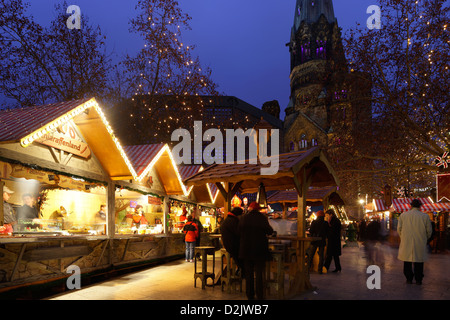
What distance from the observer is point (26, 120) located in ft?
25.8

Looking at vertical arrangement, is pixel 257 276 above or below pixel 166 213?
below

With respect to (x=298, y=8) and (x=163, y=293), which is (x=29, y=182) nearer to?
(x=163, y=293)

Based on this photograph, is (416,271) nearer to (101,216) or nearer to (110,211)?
(110,211)

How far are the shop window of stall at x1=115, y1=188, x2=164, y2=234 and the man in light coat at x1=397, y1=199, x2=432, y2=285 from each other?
8.16 meters

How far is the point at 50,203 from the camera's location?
1070 cm

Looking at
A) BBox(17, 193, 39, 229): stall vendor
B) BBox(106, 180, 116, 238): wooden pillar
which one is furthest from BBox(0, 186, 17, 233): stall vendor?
BBox(106, 180, 116, 238): wooden pillar

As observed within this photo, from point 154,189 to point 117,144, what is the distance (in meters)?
4.35

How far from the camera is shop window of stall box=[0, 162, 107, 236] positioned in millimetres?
8241

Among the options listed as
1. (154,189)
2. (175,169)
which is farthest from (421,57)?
(154,189)


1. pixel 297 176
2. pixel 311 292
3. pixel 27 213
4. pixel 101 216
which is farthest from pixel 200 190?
pixel 311 292

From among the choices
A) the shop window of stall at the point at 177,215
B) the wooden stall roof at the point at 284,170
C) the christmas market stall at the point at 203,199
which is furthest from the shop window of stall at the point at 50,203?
the christmas market stall at the point at 203,199

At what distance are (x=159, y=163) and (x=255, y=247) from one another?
28.5 ft

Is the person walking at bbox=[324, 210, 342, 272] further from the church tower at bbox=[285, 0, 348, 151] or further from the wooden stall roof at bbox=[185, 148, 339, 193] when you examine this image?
the church tower at bbox=[285, 0, 348, 151]

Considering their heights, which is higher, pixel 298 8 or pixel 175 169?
pixel 298 8
